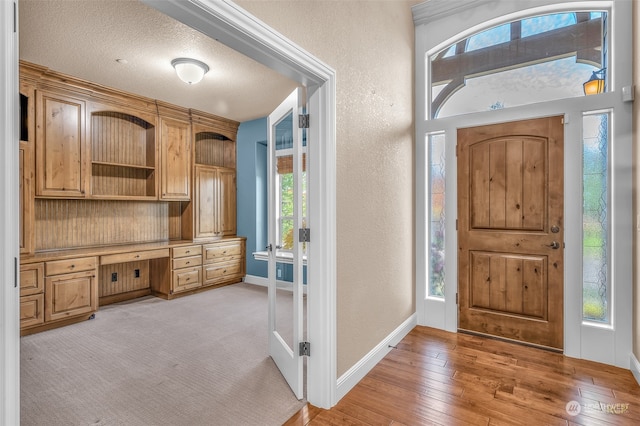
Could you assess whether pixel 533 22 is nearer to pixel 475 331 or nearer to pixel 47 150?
pixel 475 331

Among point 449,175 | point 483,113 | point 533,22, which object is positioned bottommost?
point 449,175

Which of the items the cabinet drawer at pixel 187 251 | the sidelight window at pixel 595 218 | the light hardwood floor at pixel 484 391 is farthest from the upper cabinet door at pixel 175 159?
the sidelight window at pixel 595 218

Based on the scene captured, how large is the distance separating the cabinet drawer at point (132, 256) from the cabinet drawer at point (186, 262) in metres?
0.18

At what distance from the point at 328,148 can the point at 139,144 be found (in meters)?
3.87

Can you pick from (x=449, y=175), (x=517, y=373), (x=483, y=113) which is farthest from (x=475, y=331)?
(x=483, y=113)

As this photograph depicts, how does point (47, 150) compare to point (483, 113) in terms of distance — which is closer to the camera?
→ point (483, 113)

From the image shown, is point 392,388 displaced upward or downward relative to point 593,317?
downward

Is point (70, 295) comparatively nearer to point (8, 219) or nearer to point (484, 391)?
point (8, 219)

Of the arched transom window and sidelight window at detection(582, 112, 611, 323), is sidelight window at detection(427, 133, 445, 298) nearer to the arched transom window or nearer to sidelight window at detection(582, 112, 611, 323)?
the arched transom window

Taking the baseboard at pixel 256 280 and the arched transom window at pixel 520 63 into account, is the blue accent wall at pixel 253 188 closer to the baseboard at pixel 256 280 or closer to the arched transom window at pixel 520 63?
the baseboard at pixel 256 280

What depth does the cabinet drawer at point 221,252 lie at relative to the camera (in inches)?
193

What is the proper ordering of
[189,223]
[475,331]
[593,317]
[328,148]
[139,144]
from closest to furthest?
[328,148] → [593,317] → [475,331] → [139,144] → [189,223]

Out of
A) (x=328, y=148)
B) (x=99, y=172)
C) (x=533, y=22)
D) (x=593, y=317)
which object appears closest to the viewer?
(x=328, y=148)

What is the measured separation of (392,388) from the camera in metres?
2.20
